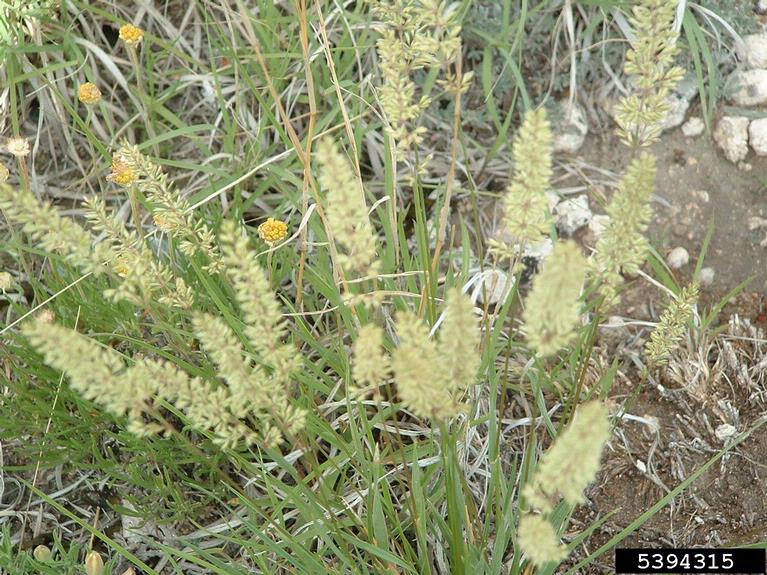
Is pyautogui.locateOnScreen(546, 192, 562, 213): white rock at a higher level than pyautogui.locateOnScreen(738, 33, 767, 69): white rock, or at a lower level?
lower

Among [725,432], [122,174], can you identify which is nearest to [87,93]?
[122,174]

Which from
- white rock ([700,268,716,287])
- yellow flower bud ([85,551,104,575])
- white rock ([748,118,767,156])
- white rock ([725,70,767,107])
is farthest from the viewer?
white rock ([725,70,767,107])

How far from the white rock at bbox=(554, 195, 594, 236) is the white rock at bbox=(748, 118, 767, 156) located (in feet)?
2.12

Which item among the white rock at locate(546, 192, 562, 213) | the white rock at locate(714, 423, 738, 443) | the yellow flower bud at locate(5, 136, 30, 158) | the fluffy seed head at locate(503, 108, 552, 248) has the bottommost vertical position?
the white rock at locate(714, 423, 738, 443)

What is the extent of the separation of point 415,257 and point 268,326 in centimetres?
127

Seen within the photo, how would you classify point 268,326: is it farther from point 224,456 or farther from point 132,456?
point 132,456

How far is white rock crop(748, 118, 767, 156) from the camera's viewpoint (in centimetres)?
281

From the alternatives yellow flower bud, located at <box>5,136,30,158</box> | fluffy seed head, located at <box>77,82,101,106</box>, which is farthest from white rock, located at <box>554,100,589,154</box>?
yellow flower bud, located at <box>5,136,30,158</box>

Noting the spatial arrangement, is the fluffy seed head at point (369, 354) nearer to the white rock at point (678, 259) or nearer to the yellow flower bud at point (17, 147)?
the yellow flower bud at point (17, 147)

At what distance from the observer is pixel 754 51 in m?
2.98

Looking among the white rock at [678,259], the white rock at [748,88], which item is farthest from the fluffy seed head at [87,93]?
the white rock at [748,88]

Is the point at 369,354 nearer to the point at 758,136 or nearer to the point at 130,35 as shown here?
the point at 130,35

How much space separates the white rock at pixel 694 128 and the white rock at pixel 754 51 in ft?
0.97

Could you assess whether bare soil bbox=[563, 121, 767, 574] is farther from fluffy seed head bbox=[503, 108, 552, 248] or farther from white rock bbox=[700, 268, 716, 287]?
fluffy seed head bbox=[503, 108, 552, 248]
